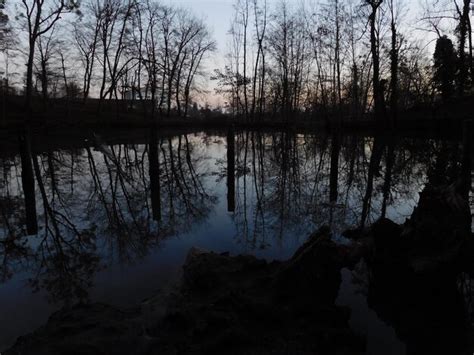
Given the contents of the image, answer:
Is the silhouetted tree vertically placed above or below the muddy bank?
above

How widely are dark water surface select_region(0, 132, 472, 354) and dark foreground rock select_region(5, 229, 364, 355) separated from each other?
0.51 metres

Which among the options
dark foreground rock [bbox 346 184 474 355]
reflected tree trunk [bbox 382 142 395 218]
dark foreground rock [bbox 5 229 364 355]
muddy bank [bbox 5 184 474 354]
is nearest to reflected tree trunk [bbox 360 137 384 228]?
reflected tree trunk [bbox 382 142 395 218]

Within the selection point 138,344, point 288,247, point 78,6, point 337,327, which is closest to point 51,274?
point 138,344

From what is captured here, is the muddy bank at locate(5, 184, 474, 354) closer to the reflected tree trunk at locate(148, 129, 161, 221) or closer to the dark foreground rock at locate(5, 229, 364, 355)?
the dark foreground rock at locate(5, 229, 364, 355)

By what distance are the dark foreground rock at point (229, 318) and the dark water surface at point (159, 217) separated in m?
0.51

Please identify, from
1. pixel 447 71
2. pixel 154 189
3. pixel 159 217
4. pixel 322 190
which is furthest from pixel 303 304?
pixel 447 71

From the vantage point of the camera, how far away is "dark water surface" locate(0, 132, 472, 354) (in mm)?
4871

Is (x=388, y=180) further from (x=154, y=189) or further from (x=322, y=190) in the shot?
(x=154, y=189)

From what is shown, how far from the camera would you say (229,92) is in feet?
184

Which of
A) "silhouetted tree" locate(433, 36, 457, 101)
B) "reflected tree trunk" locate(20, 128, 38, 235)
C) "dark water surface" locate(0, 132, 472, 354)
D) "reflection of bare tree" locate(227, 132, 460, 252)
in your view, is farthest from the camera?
"silhouetted tree" locate(433, 36, 457, 101)

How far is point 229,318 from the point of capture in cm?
360

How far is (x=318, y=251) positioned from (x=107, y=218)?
5582 millimetres

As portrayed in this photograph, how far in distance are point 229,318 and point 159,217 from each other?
5101 mm

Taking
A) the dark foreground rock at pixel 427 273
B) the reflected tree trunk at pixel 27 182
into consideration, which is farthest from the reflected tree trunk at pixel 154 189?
the dark foreground rock at pixel 427 273
